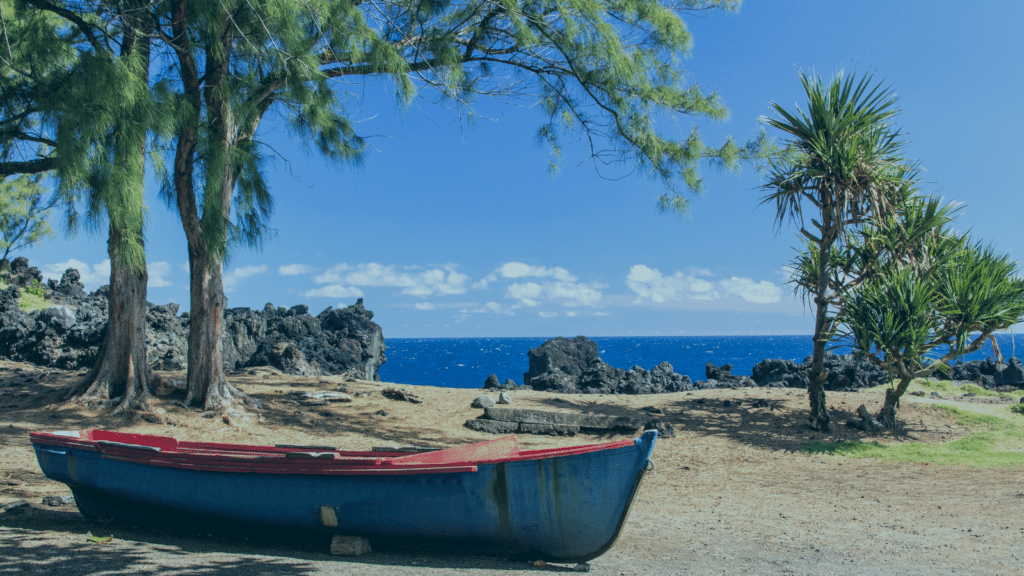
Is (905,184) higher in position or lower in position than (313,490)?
higher

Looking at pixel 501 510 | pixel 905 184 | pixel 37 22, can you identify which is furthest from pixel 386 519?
pixel 905 184

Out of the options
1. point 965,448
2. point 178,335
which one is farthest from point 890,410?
point 178,335

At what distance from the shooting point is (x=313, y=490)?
16.0 feet

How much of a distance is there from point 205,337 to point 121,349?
1705mm

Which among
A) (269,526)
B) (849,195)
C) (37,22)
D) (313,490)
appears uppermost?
(37,22)

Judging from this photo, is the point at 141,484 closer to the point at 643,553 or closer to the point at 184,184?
the point at 643,553

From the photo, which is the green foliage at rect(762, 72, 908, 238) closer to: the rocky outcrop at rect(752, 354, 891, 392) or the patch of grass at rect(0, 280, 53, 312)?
the rocky outcrop at rect(752, 354, 891, 392)

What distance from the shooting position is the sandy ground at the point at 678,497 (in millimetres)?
4781

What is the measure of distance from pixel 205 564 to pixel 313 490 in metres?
0.90

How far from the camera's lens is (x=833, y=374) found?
59.4 ft

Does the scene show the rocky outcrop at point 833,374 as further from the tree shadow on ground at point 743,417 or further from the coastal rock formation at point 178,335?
the coastal rock formation at point 178,335

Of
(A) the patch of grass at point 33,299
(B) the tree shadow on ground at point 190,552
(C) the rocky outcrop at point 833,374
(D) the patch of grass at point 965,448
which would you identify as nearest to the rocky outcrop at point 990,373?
(C) the rocky outcrop at point 833,374

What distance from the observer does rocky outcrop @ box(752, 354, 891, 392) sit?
1738 cm

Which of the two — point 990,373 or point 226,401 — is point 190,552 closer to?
point 226,401
